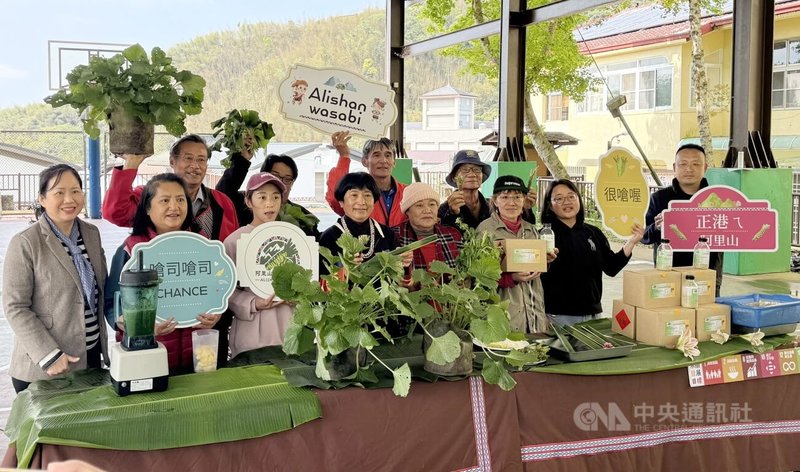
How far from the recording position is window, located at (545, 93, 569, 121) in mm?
22234

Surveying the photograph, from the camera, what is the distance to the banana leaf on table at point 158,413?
1.97 metres

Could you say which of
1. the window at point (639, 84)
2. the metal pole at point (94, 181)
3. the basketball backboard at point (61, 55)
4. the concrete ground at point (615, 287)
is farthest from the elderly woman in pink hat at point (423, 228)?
the window at point (639, 84)

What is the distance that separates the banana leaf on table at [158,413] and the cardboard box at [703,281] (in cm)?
166

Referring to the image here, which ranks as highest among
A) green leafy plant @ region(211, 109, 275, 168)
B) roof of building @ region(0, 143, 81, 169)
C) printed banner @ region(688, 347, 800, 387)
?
roof of building @ region(0, 143, 81, 169)

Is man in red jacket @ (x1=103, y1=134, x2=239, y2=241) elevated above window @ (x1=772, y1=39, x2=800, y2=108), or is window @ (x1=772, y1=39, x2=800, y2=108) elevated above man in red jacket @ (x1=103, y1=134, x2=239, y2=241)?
window @ (x1=772, y1=39, x2=800, y2=108)

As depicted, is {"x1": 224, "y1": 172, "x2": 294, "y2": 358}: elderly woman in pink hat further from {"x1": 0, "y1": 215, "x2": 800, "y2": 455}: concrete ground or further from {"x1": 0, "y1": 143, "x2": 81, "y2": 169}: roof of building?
{"x1": 0, "y1": 143, "x2": 81, "y2": 169}: roof of building

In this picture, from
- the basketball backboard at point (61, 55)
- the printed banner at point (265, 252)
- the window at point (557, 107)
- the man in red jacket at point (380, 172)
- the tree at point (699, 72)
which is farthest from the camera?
the window at point (557, 107)

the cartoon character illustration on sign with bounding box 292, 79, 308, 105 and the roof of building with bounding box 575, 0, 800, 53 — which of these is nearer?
the cartoon character illustration on sign with bounding box 292, 79, 308, 105

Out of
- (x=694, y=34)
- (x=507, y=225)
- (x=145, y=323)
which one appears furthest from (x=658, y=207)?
(x=694, y=34)

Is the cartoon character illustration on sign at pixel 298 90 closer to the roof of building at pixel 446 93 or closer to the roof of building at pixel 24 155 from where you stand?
the roof of building at pixel 24 155

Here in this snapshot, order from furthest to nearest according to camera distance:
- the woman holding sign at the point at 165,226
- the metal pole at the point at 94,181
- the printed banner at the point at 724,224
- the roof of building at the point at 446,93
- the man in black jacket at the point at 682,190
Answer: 1. the roof of building at the point at 446,93
2. the metal pole at the point at 94,181
3. the man in black jacket at the point at 682,190
4. the printed banner at the point at 724,224
5. the woman holding sign at the point at 165,226

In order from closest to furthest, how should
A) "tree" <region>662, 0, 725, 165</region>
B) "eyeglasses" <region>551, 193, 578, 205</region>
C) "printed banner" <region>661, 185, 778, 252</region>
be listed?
"eyeglasses" <region>551, 193, 578, 205</region> → "printed banner" <region>661, 185, 778, 252</region> → "tree" <region>662, 0, 725, 165</region>

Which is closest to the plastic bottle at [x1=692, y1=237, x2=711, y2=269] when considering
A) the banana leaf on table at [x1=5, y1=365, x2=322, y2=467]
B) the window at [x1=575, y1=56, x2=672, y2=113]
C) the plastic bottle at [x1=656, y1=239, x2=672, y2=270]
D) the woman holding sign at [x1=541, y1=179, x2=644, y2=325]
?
the plastic bottle at [x1=656, y1=239, x2=672, y2=270]

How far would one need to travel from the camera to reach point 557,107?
2259 cm
